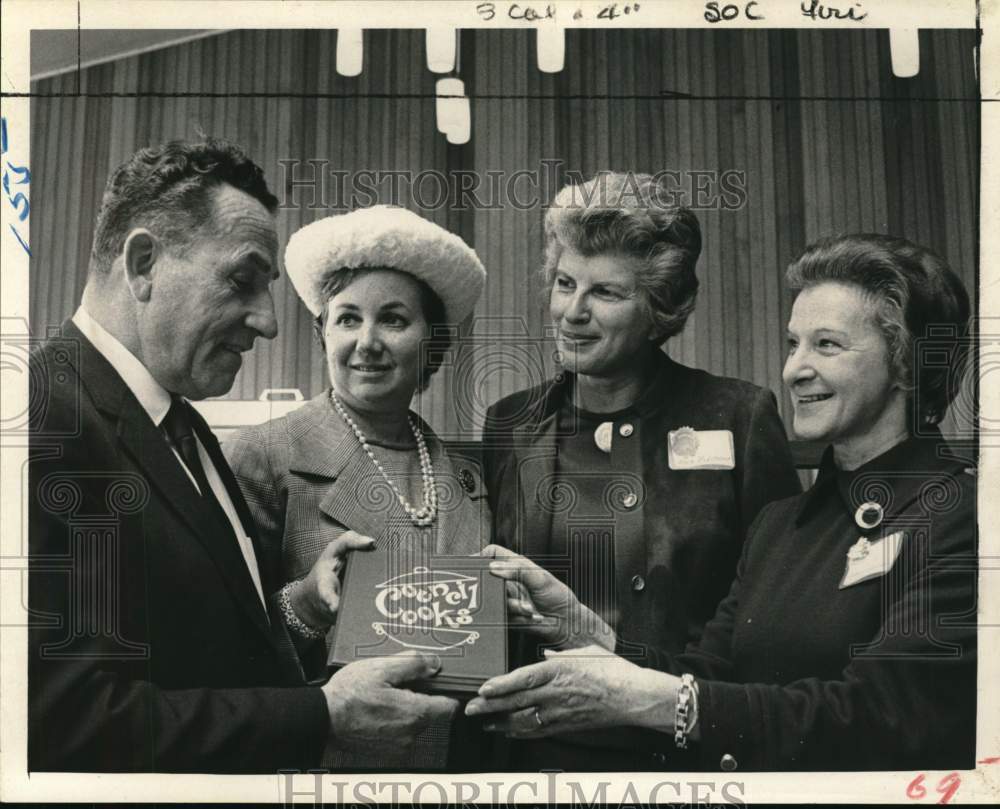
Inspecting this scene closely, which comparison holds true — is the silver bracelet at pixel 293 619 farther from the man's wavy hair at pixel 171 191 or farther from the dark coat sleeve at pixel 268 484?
the man's wavy hair at pixel 171 191

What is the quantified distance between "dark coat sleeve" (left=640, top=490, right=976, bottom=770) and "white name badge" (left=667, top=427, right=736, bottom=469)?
25cm

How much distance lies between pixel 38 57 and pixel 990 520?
3.61 metres

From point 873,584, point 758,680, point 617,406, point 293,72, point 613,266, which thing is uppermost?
point 293,72

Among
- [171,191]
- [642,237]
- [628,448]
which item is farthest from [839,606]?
[171,191]

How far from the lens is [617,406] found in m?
5.14

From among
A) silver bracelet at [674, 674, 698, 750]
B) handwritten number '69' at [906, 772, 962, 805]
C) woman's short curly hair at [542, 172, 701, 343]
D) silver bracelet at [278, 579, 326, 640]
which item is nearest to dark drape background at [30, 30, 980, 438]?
woman's short curly hair at [542, 172, 701, 343]

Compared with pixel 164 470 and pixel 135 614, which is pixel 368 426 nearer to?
pixel 164 470

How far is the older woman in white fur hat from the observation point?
198 inches

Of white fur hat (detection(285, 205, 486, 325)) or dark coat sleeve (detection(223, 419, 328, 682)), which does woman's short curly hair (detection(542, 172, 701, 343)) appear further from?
dark coat sleeve (detection(223, 419, 328, 682))

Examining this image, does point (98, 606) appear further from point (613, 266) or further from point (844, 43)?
point (844, 43)

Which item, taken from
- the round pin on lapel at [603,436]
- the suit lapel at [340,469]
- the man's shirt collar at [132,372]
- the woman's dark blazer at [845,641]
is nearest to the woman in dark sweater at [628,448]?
the round pin on lapel at [603,436]

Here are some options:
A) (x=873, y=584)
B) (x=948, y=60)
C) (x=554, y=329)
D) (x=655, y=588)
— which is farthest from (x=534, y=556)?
(x=948, y=60)

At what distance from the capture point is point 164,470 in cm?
495

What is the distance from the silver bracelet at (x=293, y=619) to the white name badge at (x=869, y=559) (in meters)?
1.73
